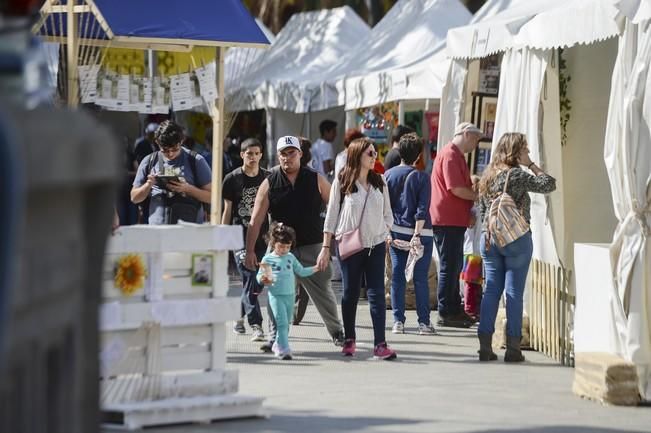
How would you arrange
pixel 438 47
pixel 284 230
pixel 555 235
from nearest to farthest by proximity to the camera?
1. pixel 284 230
2. pixel 555 235
3. pixel 438 47

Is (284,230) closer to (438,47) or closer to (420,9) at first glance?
(438,47)

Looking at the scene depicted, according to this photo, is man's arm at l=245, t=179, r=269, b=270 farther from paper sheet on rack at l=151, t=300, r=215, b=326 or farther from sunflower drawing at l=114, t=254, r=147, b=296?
sunflower drawing at l=114, t=254, r=147, b=296

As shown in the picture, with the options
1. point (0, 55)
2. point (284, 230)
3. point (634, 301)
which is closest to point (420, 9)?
point (284, 230)

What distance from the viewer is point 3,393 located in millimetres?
2996

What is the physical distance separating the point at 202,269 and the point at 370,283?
2834 millimetres

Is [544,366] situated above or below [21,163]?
below

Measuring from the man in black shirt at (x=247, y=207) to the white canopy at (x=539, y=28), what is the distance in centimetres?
224

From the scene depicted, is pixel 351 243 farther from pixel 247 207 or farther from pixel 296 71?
pixel 296 71

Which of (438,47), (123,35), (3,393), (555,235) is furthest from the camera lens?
(438,47)

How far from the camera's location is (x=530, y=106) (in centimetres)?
1116

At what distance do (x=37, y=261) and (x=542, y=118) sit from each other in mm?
8508

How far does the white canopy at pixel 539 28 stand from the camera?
9.57m

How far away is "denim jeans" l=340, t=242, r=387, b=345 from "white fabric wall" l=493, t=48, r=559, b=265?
1.41 metres

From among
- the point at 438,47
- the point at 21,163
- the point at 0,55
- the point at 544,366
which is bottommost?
the point at 544,366
